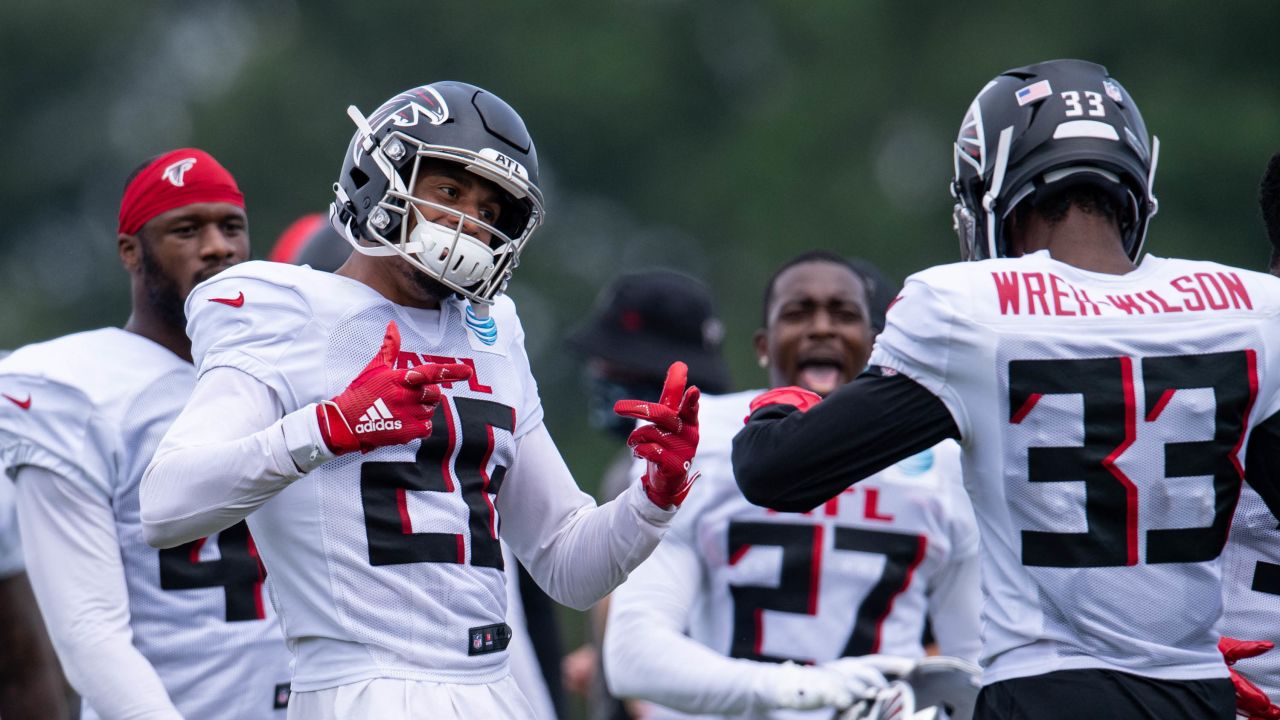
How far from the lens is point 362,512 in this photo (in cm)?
398

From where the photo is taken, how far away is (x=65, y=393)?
4832 millimetres

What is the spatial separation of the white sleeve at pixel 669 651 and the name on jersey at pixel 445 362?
141 centimetres

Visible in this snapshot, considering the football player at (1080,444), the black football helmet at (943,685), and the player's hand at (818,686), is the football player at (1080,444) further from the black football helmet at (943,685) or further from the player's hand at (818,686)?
the black football helmet at (943,685)

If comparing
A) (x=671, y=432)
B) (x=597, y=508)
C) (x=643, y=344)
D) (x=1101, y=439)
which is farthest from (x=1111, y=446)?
(x=643, y=344)

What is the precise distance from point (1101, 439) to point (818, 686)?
1447 millimetres

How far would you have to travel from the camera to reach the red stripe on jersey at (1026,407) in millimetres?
3836

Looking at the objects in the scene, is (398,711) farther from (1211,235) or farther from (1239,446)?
(1211,235)

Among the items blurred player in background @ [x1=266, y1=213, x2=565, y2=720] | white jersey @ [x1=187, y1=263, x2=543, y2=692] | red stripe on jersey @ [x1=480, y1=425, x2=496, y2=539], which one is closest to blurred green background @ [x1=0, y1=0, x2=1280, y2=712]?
blurred player in background @ [x1=266, y1=213, x2=565, y2=720]

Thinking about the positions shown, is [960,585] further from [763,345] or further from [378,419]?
[378,419]

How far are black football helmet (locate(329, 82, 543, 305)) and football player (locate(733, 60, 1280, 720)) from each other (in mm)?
697

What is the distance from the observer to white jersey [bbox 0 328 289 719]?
476 cm

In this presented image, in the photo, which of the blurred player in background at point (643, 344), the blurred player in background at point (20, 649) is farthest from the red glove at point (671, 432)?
the blurred player in background at point (643, 344)

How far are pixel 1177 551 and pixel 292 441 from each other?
1706 millimetres

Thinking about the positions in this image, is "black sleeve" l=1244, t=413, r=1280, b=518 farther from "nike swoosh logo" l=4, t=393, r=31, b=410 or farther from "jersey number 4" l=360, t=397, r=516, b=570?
"nike swoosh logo" l=4, t=393, r=31, b=410
